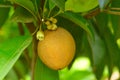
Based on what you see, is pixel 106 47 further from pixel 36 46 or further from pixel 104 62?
pixel 36 46

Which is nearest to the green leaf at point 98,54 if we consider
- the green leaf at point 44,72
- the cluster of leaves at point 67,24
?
the cluster of leaves at point 67,24

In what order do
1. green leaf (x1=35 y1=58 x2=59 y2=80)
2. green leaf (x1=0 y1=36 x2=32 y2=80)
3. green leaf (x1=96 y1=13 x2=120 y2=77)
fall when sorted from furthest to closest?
green leaf (x1=96 y1=13 x2=120 y2=77) → green leaf (x1=35 y1=58 x2=59 y2=80) → green leaf (x1=0 y1=36 x2=32 y2=80)

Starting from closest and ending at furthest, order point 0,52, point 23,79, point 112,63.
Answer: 1. point 0,52
2. point 112,63
3. point 23,79

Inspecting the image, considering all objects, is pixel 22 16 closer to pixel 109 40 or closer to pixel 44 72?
pixel 44 72

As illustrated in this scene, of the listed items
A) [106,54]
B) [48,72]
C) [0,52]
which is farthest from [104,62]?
[0,52]

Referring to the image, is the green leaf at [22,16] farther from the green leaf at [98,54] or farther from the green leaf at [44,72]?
the green leaf at [98,54]

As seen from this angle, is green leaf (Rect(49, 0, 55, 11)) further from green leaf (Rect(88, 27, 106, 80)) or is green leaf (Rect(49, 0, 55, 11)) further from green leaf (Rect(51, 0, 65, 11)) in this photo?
green leaf (Rect(88, 27, 106, 80))

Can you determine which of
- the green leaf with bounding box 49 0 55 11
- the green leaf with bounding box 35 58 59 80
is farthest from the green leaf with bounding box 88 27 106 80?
the green leaf with bounding box 49 0 55 11

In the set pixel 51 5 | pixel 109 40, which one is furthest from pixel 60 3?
pixel 109 40
